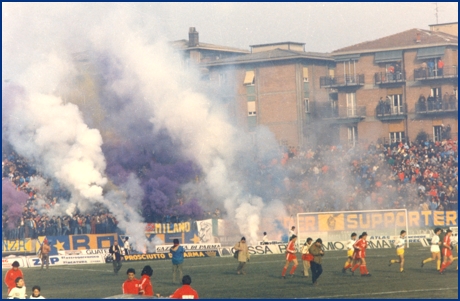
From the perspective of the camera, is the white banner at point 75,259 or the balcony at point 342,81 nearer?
the white banner at point 75,259

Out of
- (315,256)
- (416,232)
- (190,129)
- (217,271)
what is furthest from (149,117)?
(315,256)

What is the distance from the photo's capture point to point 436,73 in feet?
246

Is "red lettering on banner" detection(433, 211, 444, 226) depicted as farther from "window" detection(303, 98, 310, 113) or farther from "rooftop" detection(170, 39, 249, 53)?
"window" detection(303, 98, 310, 113)

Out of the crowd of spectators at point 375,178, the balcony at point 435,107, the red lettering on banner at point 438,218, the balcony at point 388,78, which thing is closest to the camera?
the red lettering on banner at point 438,218

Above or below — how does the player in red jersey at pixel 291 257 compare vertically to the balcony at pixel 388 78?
below

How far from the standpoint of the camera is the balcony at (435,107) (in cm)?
7344

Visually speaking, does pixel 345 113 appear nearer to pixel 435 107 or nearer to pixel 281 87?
pixel 281 87

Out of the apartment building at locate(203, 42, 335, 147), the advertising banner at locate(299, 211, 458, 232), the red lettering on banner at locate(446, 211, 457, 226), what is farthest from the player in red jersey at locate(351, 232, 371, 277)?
the apartment building at locate(203, 42, 335, 147)

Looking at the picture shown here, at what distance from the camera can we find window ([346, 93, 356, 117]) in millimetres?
80938

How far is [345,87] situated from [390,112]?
573 centimetres

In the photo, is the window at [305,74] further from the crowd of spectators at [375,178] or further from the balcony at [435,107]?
the crowd of spectators at [375,178]

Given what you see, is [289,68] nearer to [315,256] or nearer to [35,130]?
[35,130]

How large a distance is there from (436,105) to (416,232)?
883 inches

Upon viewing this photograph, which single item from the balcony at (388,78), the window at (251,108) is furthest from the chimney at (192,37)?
the balcony at (388,78)
